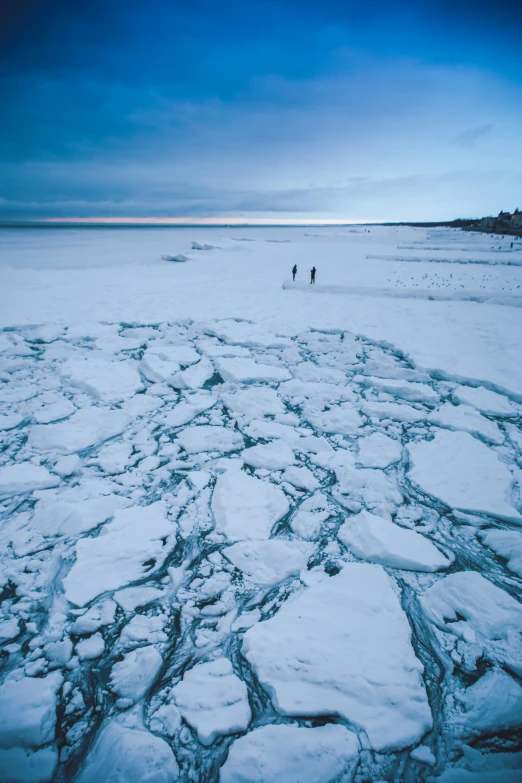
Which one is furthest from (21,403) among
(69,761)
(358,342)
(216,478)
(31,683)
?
(358,342)

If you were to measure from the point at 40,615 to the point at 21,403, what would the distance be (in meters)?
2.48

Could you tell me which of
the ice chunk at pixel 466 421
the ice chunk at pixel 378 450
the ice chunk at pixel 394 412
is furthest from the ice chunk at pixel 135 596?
the ice chunk at pixel 466 421

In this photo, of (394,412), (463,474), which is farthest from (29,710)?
(394,412)

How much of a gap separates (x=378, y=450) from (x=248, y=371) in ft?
6.59

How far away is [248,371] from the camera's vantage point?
4.36 meters

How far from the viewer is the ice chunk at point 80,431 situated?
2.88 m

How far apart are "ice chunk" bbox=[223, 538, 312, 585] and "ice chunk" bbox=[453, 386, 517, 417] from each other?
270cm

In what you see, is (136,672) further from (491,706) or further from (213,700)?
(491,706)

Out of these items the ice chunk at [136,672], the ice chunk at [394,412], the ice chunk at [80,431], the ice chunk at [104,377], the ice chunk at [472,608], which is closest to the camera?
the ice chunk at [136,672]

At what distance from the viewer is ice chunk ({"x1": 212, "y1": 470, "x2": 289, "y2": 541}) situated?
216 cm

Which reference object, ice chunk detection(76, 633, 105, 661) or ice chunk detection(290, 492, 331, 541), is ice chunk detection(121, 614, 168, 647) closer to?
ice chunk detection(76, 633, 105, 661)

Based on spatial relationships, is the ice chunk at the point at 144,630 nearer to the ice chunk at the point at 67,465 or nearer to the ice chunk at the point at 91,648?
the ice chunk at the point at 91,648

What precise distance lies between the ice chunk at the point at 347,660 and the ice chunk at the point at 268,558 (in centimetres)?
16

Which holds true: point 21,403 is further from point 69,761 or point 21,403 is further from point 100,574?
point 69,761
